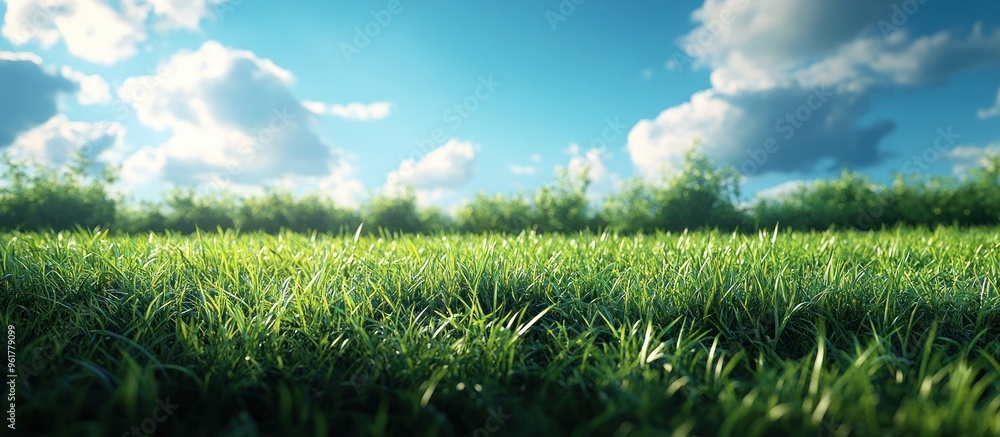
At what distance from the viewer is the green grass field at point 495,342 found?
1.63 m

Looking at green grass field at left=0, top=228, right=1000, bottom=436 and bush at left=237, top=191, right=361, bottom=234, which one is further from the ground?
bush at left=237, top=191, right=361, bottom=234

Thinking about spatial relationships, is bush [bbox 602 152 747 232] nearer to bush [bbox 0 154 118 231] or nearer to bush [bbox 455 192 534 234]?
bush [bbox 455 192 534 234]

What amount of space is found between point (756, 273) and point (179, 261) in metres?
3.16

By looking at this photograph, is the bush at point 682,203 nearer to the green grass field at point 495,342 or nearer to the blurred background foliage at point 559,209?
the blurred background foliage at point 559,209

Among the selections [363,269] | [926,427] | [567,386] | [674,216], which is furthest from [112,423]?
[674,216]

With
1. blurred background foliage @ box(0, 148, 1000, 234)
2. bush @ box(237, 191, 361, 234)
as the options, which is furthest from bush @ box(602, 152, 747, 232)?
bush @ box(237, 191, 361, 234)

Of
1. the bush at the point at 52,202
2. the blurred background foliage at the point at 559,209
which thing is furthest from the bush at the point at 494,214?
the bush at the point at 52,202

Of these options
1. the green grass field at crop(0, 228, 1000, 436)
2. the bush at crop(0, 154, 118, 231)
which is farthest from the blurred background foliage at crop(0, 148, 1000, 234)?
the green grass field at crop(0, 228, 1000, 436)

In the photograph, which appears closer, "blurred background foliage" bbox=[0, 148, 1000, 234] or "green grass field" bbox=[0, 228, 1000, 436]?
"green grass field" bbox=[0, 228, 1000, 436]

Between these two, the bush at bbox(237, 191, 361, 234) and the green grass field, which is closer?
the green grass field

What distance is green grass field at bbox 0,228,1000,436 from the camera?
64.3 inches

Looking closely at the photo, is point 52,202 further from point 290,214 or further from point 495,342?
point 495,342

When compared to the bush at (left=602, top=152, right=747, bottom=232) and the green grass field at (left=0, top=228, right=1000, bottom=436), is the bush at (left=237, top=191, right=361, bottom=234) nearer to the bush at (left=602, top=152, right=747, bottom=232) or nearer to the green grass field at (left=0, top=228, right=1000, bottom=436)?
the bush at (left=602, top=152, right=747, bottom=232)

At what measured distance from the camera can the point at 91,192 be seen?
34.9 ft
